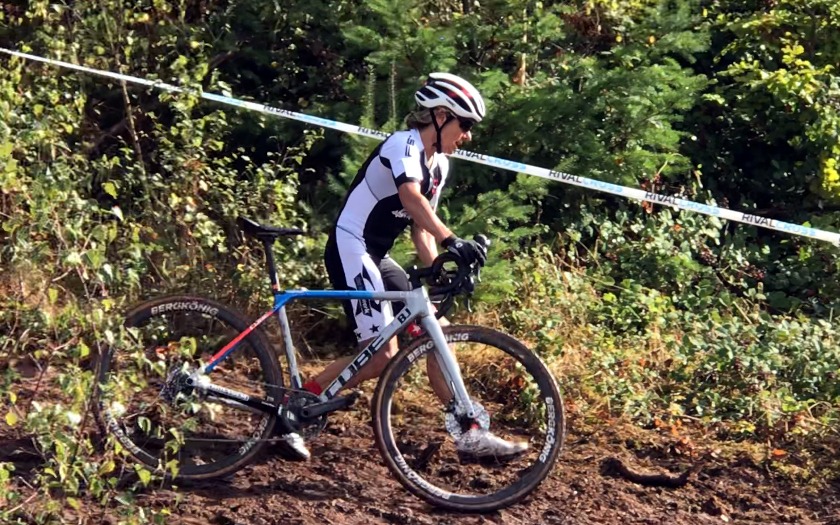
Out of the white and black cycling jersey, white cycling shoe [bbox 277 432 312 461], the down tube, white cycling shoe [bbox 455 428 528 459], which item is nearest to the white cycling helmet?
the white and black cycling jersey

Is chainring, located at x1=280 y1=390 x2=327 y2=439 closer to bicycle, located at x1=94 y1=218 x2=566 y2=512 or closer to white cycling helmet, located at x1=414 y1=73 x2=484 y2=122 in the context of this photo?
bicycle, located at x1=94 y1=218 x2=566 y2=512

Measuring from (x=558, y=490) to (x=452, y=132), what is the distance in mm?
1782

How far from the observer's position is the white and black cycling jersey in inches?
202

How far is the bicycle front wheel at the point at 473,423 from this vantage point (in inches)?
199

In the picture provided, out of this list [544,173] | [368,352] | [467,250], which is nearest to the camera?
[467,250]

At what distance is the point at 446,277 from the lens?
5.12 meters

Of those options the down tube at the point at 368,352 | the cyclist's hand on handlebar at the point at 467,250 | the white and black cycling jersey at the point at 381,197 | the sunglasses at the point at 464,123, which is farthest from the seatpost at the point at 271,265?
the sunglasses at the point at 464,123

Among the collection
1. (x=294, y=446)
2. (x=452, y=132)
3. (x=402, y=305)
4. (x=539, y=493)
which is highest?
(x=452, y=132)

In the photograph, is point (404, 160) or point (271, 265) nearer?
point (404, 160)

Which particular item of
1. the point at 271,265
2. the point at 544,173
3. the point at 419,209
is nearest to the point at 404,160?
the point at 419,209

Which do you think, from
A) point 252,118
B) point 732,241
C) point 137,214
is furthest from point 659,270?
point 137,214

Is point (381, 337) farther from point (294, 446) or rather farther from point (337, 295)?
point (294, 446)

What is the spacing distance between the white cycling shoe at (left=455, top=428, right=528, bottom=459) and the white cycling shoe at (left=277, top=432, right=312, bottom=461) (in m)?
0.75

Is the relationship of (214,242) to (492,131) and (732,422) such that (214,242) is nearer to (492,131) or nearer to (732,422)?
(492,131)
